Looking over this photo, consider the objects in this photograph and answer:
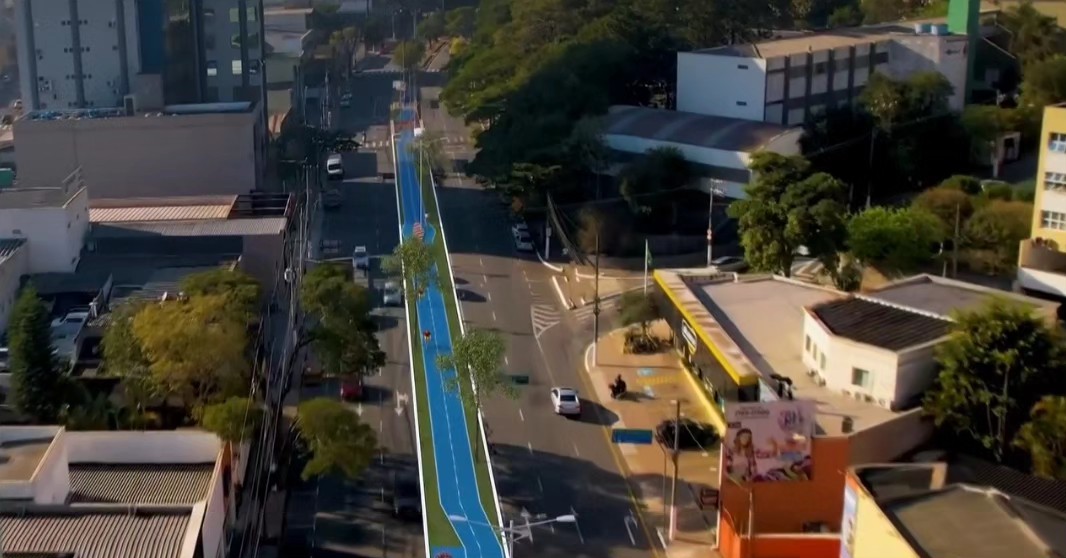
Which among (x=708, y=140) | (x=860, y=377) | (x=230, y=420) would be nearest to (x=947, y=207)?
(x=708, y=140)

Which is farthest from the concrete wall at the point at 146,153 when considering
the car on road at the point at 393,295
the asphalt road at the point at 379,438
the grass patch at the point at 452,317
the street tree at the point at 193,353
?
the street tree at the point at 193,353

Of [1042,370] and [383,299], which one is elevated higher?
[1042,370]

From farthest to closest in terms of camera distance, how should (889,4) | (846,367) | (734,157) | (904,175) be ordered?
(889,4) < (904,175) < (734,157) < (846,367)

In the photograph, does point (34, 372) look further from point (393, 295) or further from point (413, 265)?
point (393, 295)

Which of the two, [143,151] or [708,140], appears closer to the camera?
[708,140]

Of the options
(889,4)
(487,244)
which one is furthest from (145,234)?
(889,4)

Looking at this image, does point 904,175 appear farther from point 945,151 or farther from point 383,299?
point 383,299

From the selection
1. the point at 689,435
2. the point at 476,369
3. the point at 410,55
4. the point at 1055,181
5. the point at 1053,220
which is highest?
the point at 1055,181

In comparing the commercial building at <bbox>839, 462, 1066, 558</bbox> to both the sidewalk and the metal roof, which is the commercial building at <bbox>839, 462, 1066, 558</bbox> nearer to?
the sidewalk
